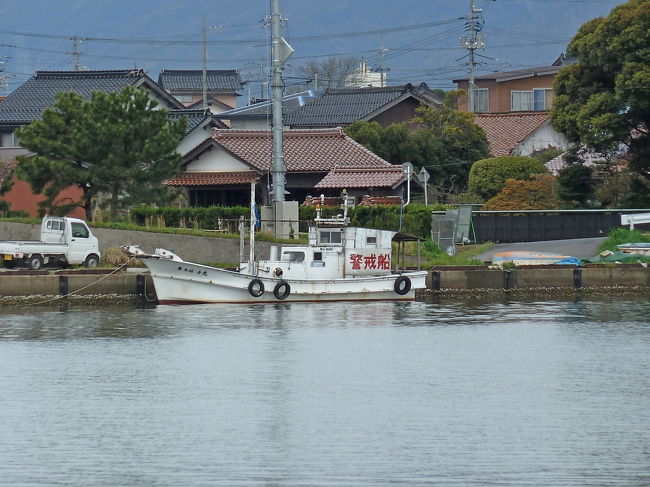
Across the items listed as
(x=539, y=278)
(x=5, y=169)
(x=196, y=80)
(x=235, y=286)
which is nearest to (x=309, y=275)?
(x=235, y=286)

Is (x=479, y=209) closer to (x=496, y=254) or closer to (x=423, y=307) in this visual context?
(x=496, y=254)

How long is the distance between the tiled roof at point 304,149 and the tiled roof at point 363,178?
899 mm

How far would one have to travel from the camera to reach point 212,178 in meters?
48.6

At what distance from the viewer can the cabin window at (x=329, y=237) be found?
1312 inches

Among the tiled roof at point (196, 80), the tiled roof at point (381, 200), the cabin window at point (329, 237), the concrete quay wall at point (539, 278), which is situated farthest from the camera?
the tiled roof at point (196, 80)

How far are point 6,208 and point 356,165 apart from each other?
13.4m

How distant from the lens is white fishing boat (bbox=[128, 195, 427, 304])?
32625mm

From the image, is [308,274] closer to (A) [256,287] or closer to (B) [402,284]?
(A) [256,287]

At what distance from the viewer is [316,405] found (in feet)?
72.2

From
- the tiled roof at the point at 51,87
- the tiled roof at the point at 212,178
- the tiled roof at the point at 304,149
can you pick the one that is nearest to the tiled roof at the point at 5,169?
the tiled roof at the point at 51,87

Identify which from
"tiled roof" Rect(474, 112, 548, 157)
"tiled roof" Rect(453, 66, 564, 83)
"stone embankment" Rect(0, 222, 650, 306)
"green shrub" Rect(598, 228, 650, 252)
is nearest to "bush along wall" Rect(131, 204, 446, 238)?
"stone embankment" Rect(0, 222, 650, 306)

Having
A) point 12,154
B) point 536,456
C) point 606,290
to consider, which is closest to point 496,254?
point 606,290

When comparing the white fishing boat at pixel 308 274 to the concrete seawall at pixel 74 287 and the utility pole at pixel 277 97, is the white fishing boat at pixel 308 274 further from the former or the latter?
the utility pole at pixel 277 97

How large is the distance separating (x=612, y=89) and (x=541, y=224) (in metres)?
5.19
